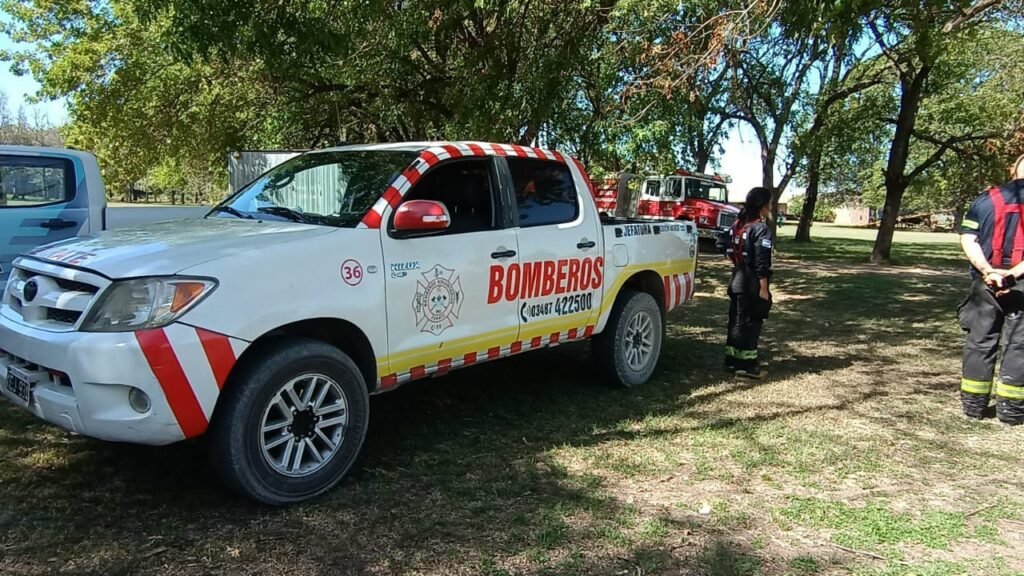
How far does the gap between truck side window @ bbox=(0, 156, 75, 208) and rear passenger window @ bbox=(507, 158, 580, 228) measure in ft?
14.2

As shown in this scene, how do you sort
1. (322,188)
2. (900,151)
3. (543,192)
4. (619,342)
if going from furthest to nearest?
(900,151) → (619,342) → (543,192) → (322,188)

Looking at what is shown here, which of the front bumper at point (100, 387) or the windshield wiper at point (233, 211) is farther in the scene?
the windshield wiper at point (233, 211)

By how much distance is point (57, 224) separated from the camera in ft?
20.4

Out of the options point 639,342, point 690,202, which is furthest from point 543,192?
point 690,202

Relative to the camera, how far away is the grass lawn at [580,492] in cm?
306

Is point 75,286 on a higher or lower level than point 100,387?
higher

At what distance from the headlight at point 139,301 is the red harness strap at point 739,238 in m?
4.69

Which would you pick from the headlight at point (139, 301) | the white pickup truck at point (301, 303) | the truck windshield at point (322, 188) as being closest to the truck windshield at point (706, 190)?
the white pickup truck at point (301, 303)

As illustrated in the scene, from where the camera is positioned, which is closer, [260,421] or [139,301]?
[139,301]

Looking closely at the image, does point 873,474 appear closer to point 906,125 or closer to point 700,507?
point 700,507

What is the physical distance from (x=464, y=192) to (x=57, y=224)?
406 cm

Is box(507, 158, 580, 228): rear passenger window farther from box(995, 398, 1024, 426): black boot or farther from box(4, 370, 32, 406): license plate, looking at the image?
box(995, 398, 1024, 426): black boot

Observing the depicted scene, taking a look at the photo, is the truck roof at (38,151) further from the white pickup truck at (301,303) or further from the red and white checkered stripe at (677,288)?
the red and white checkered stripe at (677,288)

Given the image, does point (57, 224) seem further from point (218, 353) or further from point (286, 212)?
point (218, 353)
